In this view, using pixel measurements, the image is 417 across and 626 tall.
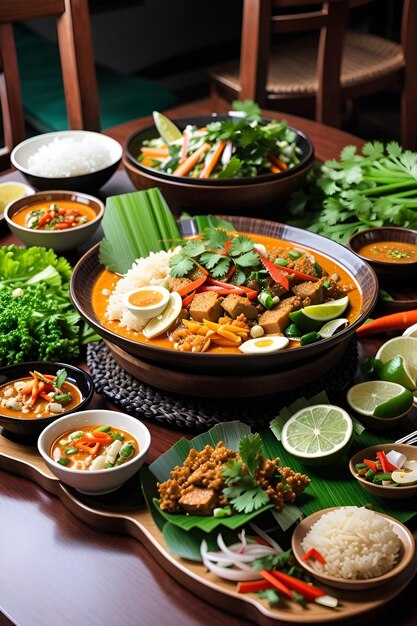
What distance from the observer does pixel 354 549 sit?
1.29 meters

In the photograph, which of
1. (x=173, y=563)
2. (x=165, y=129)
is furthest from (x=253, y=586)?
(x=165, y=129)

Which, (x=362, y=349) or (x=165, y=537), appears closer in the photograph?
(x=165, y=537)

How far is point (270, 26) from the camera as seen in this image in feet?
11.0

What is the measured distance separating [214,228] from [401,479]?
915 mm

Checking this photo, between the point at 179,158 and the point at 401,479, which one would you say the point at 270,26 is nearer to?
the point at 179,158

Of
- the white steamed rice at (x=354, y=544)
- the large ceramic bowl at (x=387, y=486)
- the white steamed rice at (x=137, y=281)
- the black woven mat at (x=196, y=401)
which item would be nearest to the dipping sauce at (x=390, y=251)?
the black woven mat at (x=196, y=401)

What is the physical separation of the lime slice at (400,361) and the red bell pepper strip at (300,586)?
22.9 inches

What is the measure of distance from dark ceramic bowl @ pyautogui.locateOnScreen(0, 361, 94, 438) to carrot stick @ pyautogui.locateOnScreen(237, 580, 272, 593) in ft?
1.62

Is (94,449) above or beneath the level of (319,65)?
above

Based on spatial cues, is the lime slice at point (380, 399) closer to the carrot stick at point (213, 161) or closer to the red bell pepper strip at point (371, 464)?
the red bell pepper strip at point (371, 464)

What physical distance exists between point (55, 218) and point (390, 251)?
90 centimetres

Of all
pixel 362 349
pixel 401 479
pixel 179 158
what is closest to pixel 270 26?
pixel 179 158

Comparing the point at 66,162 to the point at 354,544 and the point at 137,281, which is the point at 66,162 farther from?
the point at 354,544

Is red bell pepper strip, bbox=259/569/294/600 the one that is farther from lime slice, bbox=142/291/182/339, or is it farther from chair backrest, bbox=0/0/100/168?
chair backrest, bbox=0/0/100/168
